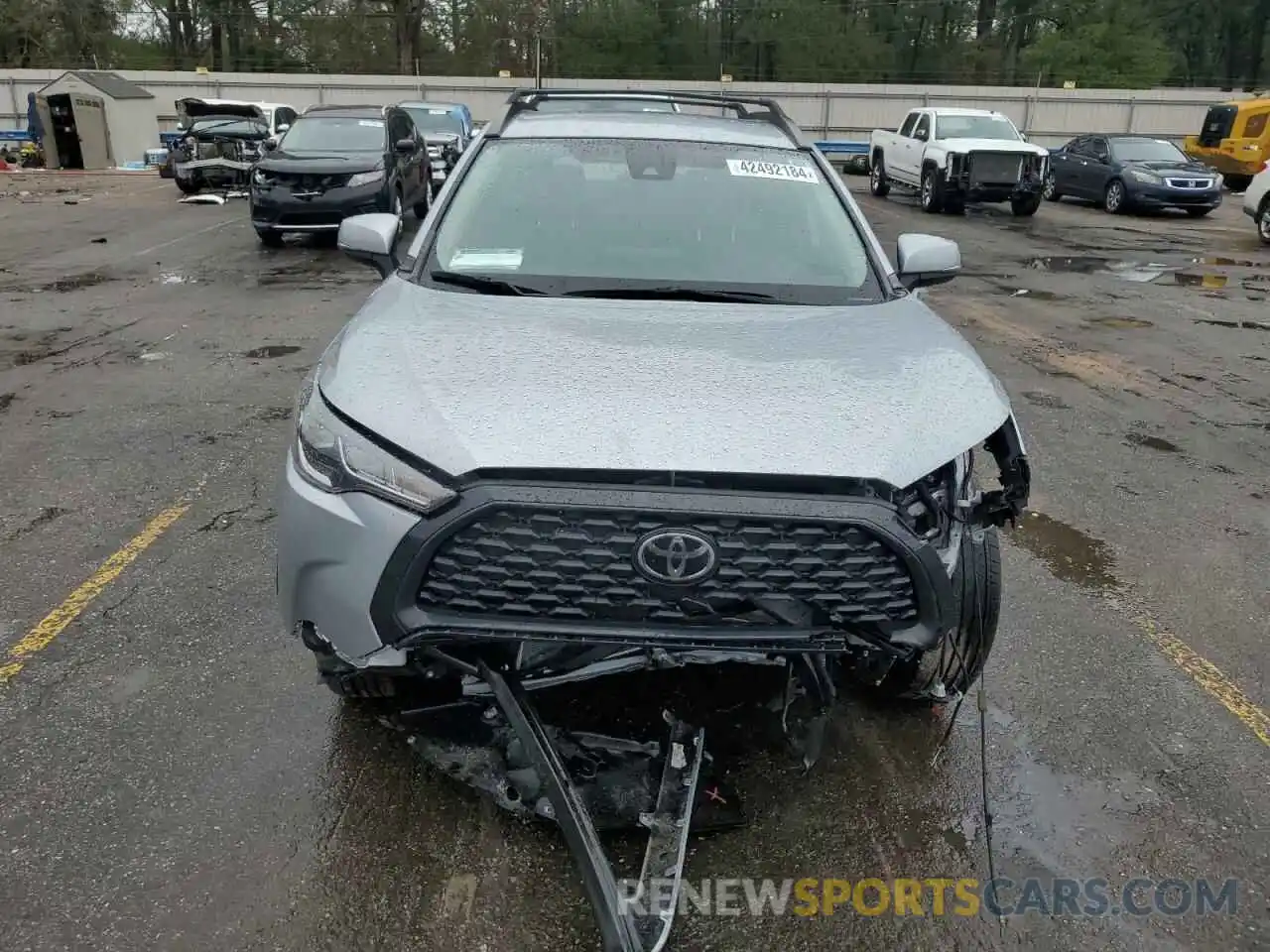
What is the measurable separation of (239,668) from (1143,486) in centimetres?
455

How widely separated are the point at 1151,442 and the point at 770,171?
3468 millimetres

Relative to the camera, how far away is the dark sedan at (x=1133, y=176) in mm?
19109

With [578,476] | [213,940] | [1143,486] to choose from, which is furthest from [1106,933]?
[1143,486]

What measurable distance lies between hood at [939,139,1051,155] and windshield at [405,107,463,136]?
9501mm

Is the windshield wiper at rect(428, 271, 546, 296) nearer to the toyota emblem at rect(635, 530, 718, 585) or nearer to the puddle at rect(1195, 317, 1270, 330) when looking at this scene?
the toyota emblem at rect(635, 530, 718, 585)

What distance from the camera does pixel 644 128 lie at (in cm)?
422

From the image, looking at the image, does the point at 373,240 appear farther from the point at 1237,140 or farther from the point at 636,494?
the point at 1237,140

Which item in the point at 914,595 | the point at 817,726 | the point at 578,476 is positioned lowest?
the point at 817,726

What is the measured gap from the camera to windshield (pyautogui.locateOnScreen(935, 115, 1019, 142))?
1914 centimetres

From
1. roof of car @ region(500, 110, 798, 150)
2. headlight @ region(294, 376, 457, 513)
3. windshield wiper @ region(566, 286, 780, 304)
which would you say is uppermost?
roof of car @ region(500, 110, 798, 150)

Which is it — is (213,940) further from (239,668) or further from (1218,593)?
(1218,593)

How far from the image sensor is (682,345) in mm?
2840

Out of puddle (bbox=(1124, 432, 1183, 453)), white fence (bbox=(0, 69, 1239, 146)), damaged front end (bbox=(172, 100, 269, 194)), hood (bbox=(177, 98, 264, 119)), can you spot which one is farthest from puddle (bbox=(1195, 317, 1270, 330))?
white fence (bbox=(0, 69, 1239, 146))

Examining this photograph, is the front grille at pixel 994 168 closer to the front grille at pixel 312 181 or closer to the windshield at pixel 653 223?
the front grille at pixel 312 181
